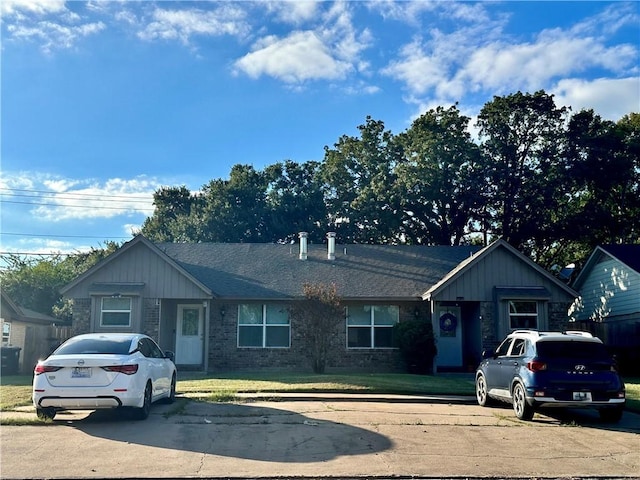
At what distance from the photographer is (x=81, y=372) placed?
36.1ft

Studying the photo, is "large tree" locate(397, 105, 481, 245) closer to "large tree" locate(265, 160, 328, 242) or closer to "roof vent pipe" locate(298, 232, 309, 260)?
"large tree" locate(265, 160, 328, 242)

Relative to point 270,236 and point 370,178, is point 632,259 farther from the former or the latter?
point 270,236

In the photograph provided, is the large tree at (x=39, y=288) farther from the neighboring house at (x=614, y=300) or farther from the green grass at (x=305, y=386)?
the neighboring house at (x=614, y=300)

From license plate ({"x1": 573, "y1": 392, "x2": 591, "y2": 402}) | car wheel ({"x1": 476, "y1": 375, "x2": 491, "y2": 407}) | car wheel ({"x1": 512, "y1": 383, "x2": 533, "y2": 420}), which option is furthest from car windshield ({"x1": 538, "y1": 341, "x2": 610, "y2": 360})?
car wheel ({"x1": 476, "y1": 375, "x2": 491, "y2": 407})

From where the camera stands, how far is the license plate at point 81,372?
10984 mm

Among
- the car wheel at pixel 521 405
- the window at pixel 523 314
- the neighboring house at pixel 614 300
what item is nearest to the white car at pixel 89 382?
the car wheel at pixel 521 405

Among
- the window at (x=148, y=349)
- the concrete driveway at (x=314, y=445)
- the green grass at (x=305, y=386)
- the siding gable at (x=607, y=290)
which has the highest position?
the siding gable at (x=607, y=290)

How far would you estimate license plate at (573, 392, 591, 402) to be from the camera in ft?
39.0

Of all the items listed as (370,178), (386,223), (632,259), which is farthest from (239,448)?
(370,178)

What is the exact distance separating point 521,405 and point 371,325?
39.6 feet

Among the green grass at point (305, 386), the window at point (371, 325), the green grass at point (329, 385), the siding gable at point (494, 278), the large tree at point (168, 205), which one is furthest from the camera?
the large tree at point (168, 205)

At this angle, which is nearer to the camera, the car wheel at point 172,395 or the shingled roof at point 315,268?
the car wheel at point 172,395

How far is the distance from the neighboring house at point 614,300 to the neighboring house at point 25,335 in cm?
2104

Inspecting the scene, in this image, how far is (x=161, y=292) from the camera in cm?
2325
